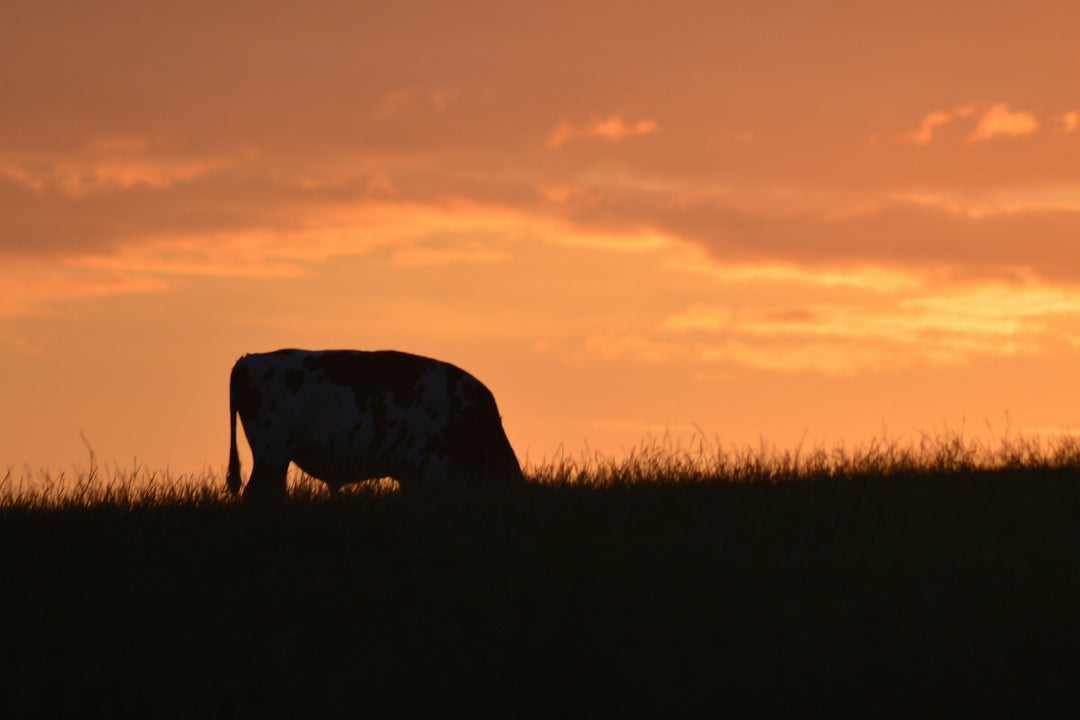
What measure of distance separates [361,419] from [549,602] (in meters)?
6.13

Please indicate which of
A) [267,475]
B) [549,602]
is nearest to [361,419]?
[267,475]

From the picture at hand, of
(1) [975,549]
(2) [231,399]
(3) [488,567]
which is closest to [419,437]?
(2) [231,399]

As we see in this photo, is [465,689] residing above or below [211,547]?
below

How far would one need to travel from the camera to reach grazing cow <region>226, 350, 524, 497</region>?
1359 cm

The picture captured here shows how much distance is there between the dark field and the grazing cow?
2.20 metres

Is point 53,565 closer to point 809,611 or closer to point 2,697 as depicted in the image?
point 2,697

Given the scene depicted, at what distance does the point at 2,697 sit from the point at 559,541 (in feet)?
13.5

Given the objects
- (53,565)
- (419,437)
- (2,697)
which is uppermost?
(419,437)

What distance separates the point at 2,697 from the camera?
6.75 m

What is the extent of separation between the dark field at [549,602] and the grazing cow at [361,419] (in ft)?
7.22

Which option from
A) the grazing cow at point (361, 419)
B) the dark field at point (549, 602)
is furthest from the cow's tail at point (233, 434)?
the dark field at point (549, 602)

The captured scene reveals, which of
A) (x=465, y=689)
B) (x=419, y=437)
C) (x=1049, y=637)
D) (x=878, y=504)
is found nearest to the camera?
(x=465, y=689)

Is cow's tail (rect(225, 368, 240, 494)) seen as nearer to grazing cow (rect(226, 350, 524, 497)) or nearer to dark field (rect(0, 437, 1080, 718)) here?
grazing cow (rect(226, 350, 524, 497))

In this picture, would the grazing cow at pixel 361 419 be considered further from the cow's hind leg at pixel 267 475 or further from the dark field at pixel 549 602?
the dark field at pixel 549 602
